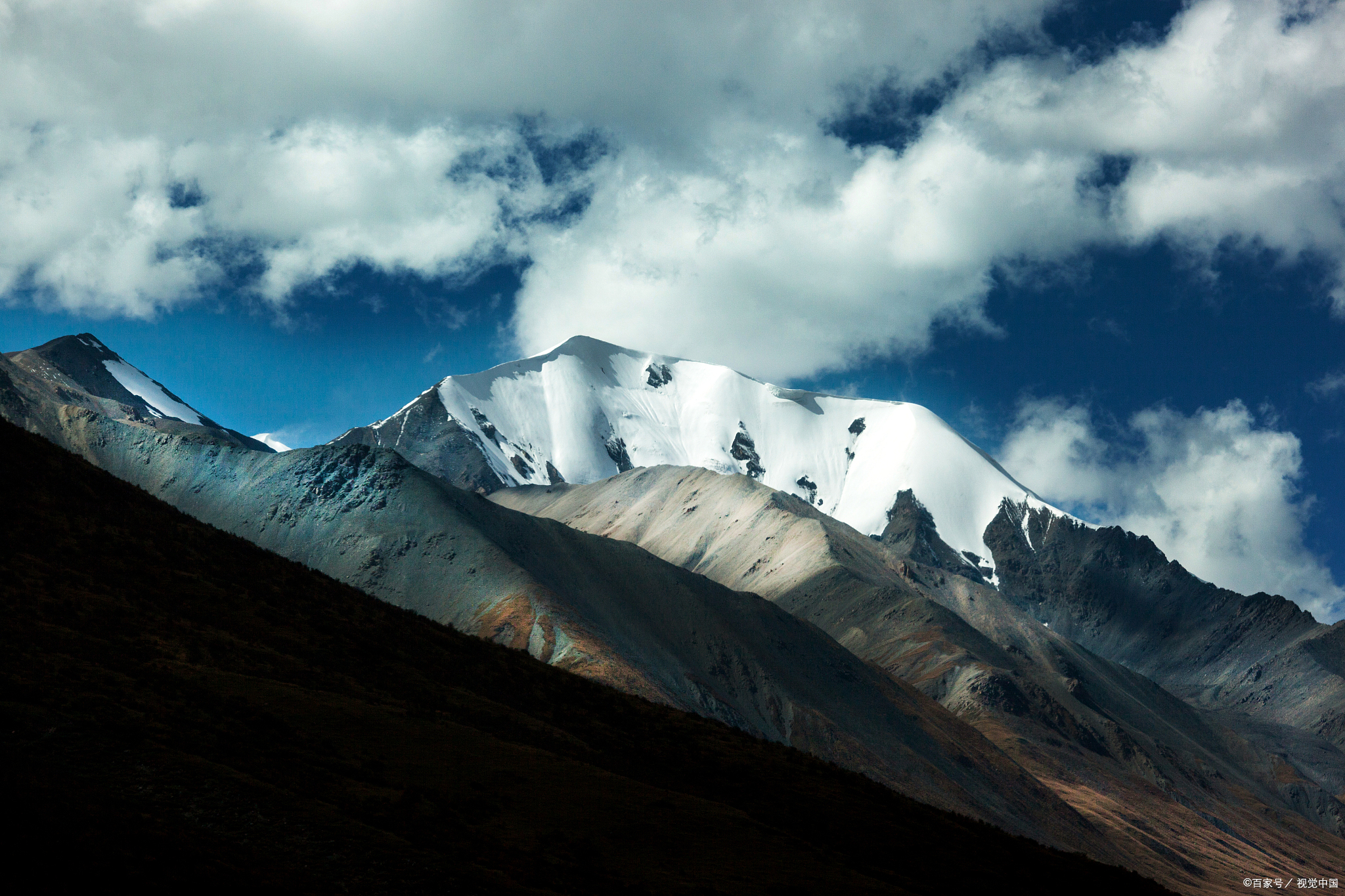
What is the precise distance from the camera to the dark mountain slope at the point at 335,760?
29.6m

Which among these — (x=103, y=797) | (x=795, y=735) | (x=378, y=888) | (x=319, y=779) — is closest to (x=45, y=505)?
(x=319, y=779)

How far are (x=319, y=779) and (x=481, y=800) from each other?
6086 mm

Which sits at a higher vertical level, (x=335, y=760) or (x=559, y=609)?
(x=559, y=609)

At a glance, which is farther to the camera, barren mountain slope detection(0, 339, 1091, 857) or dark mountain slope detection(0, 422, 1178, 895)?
barren mountain slope detection(0, 339, 1091, 857)

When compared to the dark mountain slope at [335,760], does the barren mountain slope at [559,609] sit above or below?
above

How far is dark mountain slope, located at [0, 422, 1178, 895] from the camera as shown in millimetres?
29625

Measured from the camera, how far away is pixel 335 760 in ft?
134

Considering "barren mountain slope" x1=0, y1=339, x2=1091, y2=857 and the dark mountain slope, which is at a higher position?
"barren mountain slope" x1=0, y1=339, x2=1091, y2=857

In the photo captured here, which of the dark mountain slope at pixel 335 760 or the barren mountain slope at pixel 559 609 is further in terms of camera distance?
the barren mountain slope at pixel 559 609

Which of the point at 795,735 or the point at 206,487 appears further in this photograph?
the point at 206,487

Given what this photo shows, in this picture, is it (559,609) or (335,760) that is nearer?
(335,760)

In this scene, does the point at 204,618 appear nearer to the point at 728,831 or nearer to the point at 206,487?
the point at 728,831

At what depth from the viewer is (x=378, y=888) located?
28.8m

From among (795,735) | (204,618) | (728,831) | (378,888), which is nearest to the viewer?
(378,888)
